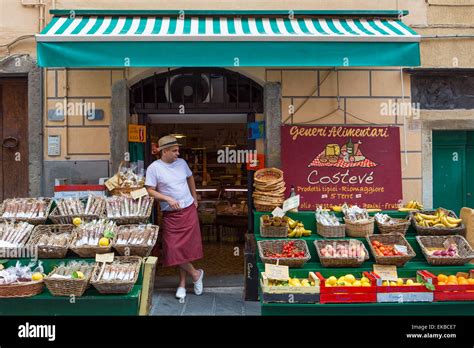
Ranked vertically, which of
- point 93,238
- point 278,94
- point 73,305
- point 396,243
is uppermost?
point 278,94

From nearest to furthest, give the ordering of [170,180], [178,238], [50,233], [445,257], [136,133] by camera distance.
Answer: [445,257]
[50,233]
[170,180]
[178,238]
[136,133]

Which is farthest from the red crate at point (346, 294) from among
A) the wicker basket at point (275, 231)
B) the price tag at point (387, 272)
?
the wicker basket at point (275, 231)

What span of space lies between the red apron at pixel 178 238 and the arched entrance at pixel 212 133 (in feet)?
4.14

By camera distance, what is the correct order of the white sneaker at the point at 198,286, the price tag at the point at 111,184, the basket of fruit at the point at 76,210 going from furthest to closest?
1. the white sneaker at the point at 198,286
2. the price tag at the point at 111,184
3. the basket of fruit at the point at 76,210

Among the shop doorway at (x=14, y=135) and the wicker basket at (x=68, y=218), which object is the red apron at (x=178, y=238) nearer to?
the wicker basket at (x=68, y=218)

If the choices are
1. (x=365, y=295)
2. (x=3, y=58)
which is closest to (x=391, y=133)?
(x=365, y=295)

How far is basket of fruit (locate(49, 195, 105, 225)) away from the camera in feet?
18.4

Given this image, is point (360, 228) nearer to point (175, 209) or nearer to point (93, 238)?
point (175, 209)

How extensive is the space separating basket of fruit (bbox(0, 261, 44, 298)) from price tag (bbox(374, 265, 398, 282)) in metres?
3.52

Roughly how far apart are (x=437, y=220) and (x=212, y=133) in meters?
5.05

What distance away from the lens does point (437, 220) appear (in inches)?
232

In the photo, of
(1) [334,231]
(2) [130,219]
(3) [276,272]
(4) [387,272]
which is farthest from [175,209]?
(4) [387,272]

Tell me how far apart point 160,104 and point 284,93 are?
6.17 ft

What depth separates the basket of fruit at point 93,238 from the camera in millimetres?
5117
